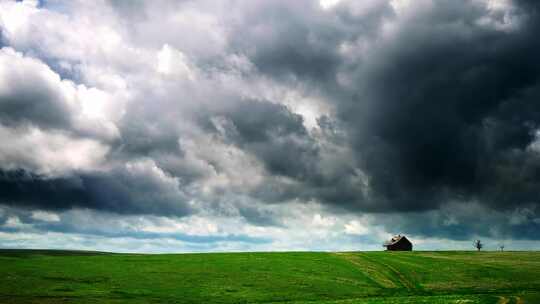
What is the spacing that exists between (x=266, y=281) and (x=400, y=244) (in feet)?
325

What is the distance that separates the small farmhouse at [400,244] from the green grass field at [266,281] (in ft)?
200

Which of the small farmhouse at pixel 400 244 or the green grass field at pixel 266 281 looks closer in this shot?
the green grass field at pixel 266 281

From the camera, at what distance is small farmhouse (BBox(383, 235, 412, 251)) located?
15925 centimetres

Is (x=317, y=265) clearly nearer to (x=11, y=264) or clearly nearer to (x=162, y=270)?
(x=162, y=270)

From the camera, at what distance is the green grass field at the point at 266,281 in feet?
193

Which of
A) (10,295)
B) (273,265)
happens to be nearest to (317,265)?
(273,265)

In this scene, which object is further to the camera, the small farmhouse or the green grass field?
the small farmhouse

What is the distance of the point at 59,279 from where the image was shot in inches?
2756

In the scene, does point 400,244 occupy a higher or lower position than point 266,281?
higher

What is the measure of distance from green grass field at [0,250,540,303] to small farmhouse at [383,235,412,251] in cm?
6087

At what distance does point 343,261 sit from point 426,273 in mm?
20307

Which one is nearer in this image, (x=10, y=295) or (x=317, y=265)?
(x=10, y=295)

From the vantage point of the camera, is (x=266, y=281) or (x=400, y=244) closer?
(x=266, y=281)

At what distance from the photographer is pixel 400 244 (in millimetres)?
159750
